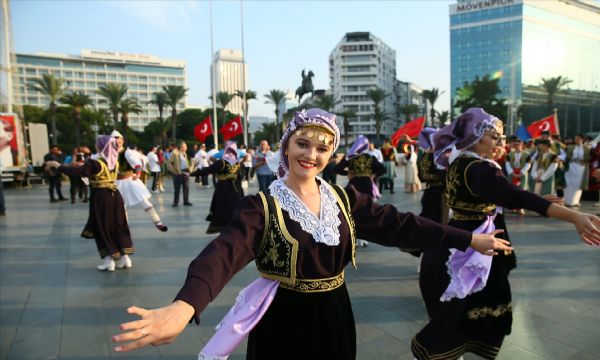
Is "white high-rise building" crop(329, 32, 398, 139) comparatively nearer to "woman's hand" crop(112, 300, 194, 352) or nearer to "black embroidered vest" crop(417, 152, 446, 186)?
"black embroidered vest" crop(417, 152, 446, 186)

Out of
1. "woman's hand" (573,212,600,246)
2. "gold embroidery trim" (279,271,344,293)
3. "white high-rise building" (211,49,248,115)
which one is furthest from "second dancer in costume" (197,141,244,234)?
"white high-rise building" (211,49,248,115)

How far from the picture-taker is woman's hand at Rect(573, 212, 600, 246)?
7.63ft

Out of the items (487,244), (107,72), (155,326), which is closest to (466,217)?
(487,244)

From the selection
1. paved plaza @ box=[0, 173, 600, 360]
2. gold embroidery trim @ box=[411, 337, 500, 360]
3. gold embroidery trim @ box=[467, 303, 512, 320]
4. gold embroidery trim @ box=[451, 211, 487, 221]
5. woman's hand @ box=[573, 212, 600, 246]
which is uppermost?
woman's hand @ box=[573, 212, 600, 246]

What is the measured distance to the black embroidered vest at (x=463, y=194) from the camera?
3.35 metres

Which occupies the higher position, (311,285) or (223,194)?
(311,285)

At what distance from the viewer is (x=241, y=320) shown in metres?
2.05

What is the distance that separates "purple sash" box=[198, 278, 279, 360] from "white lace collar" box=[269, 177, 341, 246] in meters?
Result: 0.36

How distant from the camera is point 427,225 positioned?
2.35 meters

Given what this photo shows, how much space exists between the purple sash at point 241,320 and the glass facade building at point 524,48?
269ft

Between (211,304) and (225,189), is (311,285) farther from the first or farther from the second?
(225,189)

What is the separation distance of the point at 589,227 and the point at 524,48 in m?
105

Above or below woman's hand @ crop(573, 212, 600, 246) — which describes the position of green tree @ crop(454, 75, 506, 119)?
above

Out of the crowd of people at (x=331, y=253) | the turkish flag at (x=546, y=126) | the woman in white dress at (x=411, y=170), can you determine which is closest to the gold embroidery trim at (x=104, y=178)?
the crowd of people at (x=331, y=253)
